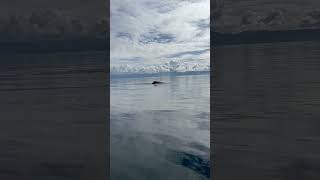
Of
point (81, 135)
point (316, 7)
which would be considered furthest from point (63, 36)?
point (316, 7)

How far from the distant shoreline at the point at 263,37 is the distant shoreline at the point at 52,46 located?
2.74 ft

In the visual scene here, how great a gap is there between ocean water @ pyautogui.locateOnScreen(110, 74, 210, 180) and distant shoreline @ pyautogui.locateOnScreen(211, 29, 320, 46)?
441 mm

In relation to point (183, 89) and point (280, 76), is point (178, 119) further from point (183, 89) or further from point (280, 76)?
point (280, 76)

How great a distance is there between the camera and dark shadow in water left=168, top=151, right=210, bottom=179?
3.28 meters

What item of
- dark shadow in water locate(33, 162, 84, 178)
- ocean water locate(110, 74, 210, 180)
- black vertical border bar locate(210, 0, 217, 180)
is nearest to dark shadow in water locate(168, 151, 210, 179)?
ocean water locate(110, 74, 210, 180)

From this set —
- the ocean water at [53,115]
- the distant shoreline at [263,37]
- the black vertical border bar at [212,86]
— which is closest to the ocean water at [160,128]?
the ocean water at [53,115]

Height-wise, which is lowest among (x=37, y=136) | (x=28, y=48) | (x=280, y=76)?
(x=37, y=136)

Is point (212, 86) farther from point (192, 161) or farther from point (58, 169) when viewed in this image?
point (58, 169)

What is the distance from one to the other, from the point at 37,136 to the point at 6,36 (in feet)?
2.65

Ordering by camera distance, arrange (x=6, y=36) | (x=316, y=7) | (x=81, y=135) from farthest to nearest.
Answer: (x=6, y=36), (x=81, y=135), (x=316, y=7)

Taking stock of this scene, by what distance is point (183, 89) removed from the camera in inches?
134

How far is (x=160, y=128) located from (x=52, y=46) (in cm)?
103

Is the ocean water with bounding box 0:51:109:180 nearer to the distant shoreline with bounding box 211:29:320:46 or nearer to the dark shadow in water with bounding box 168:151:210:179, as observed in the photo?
the dark shadow in water with bounding box 168:151:210:179

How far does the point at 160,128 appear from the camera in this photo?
3.44 metres
